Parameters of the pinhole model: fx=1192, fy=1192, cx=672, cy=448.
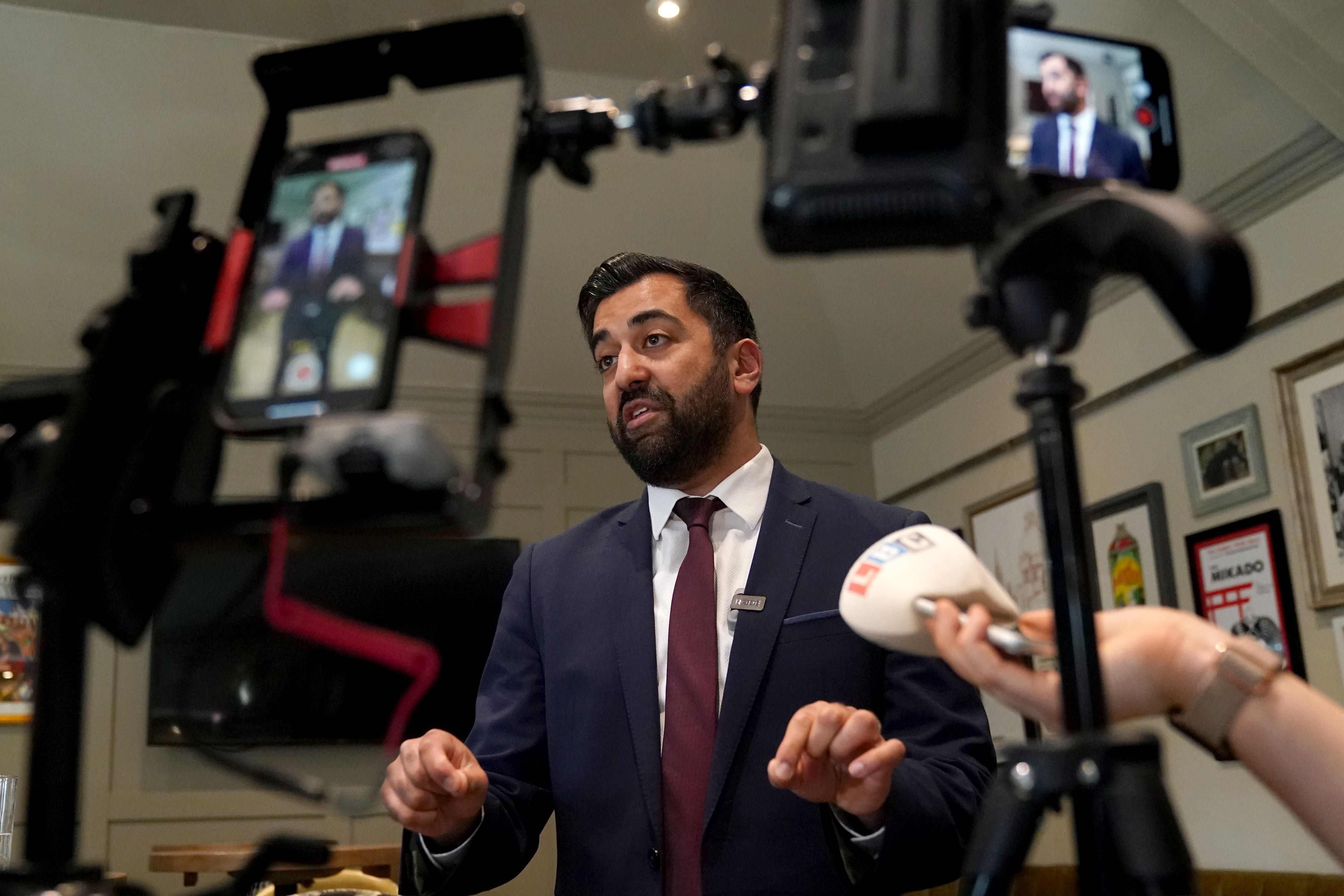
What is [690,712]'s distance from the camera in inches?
57.0

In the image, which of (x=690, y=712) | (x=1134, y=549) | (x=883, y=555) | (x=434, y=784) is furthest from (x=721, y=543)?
(x=1134, y=549)

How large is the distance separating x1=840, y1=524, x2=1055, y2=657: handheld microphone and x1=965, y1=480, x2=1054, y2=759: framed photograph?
3.53m

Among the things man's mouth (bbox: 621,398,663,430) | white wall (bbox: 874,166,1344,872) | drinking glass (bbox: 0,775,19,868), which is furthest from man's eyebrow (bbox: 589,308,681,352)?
white wall (bbox: 874,166,1344,872)

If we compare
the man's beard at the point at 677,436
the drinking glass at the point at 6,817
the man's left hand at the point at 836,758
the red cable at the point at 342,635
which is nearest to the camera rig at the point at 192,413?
the red cable at the point at 342,635

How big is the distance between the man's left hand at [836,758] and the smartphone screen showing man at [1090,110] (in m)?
0.50

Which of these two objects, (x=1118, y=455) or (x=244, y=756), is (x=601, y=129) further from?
(x=244, y=756)

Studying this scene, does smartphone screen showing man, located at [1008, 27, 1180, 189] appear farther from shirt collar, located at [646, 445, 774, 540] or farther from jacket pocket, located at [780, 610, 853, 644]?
shirt collar, located at [646, 445, 774, 540]

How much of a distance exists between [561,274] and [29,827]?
179 inches

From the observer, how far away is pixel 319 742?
4.76 meters

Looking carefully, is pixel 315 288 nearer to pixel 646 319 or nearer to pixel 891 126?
pixel 891 126

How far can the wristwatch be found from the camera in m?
0.73

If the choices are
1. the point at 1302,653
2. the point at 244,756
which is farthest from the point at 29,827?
the point at 244,756

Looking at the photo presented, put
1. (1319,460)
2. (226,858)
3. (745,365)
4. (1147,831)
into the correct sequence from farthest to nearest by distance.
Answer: (1319,460) → (226,858) → (745,365) → (1147,831)

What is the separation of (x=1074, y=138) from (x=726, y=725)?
91 cm
